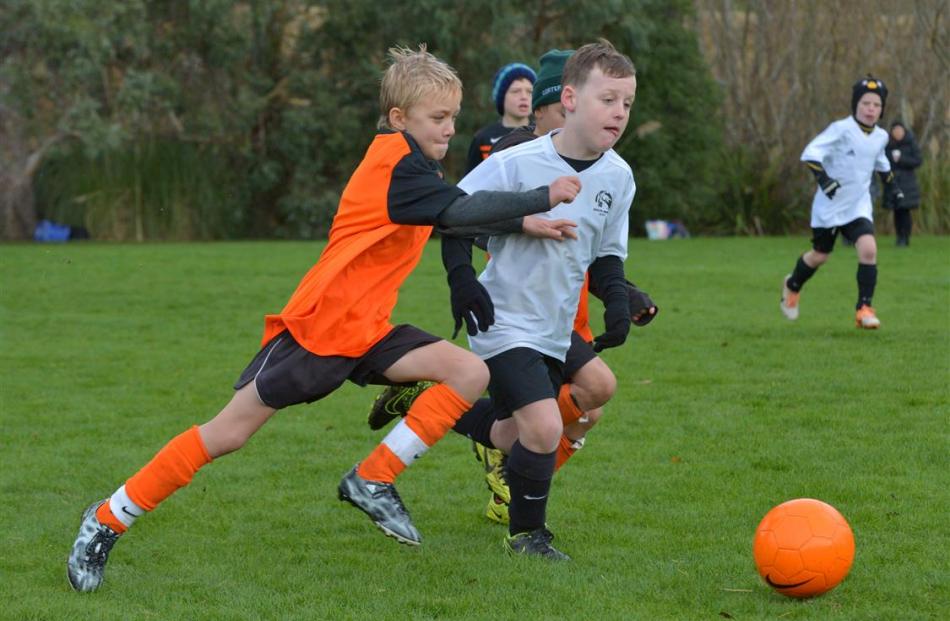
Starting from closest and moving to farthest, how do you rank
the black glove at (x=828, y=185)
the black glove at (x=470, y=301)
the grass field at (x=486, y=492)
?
the grass field at (x=486, y=492)
the black glove at (x=470, y=301)
the black glove at (x=828, y=185)

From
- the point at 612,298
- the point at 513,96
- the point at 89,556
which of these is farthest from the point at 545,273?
the point at 513,96

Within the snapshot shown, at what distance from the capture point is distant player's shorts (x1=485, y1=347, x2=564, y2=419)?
4.83 metres

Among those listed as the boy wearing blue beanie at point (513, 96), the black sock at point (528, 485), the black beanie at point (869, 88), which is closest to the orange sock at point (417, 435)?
the black sock at point (528, 485)

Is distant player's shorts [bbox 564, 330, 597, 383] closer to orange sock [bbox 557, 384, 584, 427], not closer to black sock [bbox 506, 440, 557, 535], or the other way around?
orange sock [bbox 557, 384, 584, 427]

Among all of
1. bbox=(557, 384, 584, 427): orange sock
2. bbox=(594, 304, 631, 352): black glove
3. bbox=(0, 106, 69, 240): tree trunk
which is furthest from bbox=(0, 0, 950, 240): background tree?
bbox=(594, 304, 631, 352): black glove

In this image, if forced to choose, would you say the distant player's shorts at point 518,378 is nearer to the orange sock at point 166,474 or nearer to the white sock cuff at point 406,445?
the white sock cuff at point 406,445

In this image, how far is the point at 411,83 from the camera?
4781mm

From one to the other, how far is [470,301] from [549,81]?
1.41m

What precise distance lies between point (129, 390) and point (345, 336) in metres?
4.58

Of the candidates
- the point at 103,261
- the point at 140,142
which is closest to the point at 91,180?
the point at 140,142

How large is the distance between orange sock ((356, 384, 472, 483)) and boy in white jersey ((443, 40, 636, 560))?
0.22m

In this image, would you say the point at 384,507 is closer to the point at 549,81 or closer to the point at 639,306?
the point at 639,306

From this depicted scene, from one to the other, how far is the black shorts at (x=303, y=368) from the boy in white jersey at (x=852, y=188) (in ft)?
22.8

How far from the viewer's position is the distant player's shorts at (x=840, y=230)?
37.1 ft
